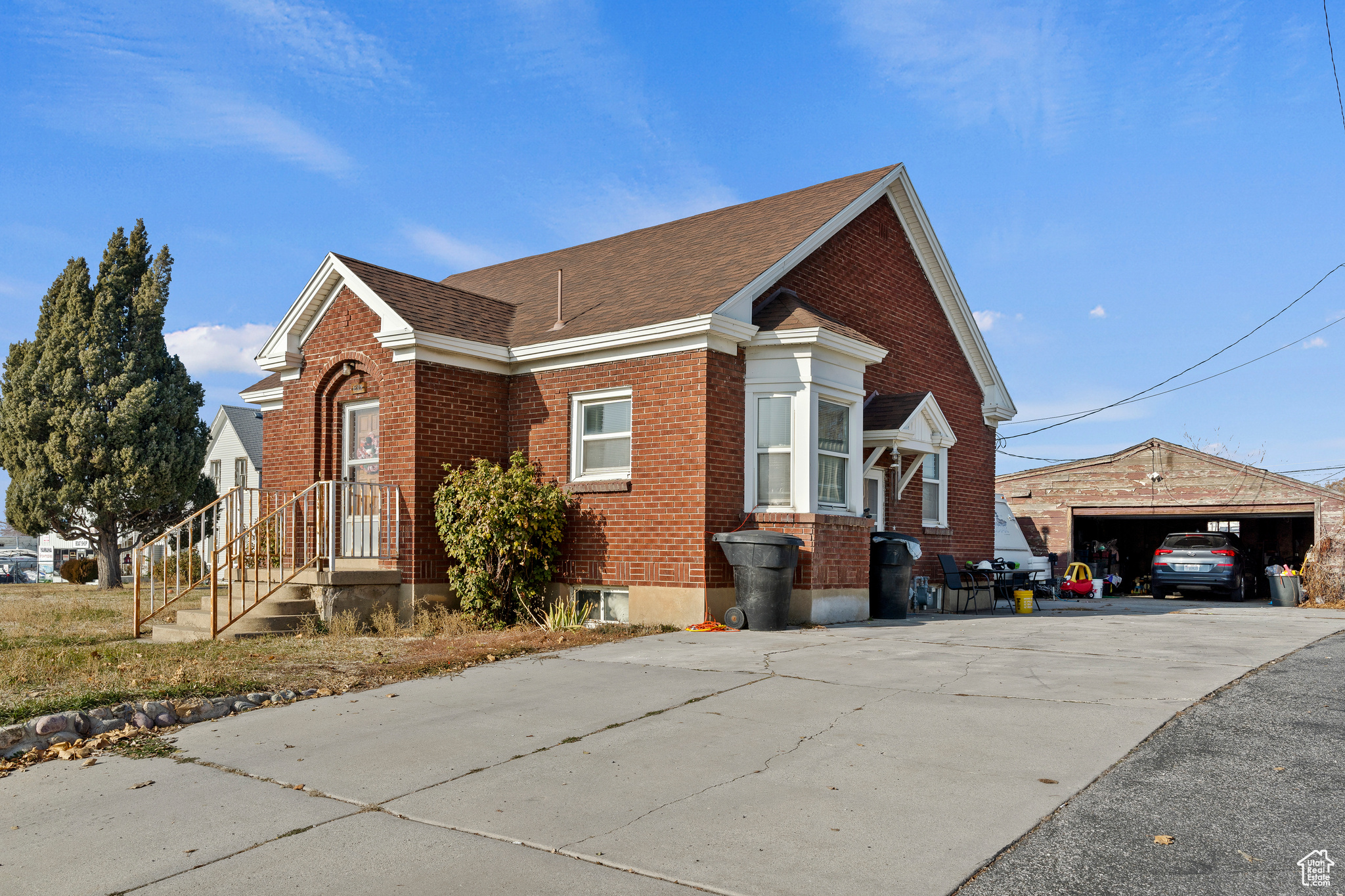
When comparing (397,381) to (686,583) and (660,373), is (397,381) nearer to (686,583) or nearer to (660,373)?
(660,373)

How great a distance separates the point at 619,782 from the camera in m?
5.34

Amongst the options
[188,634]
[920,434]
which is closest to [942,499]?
[920,434]

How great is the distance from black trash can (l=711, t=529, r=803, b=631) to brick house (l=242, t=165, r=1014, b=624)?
51cm

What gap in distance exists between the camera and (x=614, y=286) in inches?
604

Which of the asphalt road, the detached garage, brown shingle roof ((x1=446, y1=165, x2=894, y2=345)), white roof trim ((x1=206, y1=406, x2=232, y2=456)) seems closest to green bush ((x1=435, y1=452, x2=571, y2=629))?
brown shingle roof ((x1=446, y1=165, x2=894, y2=345))

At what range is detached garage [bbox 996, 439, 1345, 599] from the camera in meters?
23.7

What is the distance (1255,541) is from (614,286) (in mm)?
25552

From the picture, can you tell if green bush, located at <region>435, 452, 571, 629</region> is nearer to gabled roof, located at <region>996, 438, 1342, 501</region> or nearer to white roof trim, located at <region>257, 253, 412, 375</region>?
white roof trim, located at <region>257, 253, 412, 375</region>

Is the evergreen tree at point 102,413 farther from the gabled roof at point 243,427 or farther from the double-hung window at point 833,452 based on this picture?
the double-hung window at point 833,452

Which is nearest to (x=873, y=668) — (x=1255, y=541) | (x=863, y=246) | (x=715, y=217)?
(x=863, y=246)

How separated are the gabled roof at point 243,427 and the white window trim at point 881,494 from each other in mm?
30881

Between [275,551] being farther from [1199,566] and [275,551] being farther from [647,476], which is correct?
[1199,566]

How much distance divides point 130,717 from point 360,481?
717 cm

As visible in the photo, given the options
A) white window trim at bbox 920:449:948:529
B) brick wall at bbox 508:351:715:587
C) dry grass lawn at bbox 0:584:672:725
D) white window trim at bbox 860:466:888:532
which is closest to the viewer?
dry grass lawn at bbox 0:584:672:725
